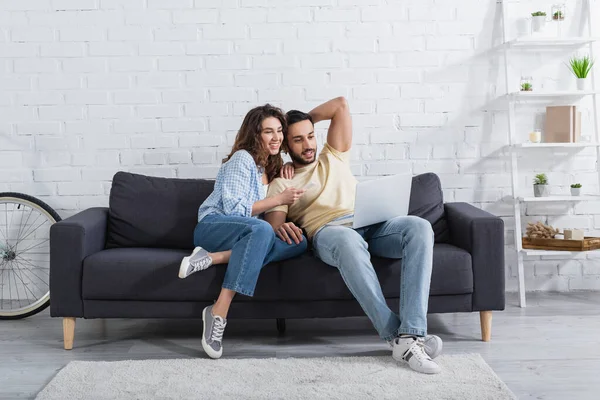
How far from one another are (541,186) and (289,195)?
1.56 metres

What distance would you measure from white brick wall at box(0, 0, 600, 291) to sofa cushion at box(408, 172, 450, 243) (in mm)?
399

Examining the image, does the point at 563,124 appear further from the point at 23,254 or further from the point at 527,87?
the point at 23,254

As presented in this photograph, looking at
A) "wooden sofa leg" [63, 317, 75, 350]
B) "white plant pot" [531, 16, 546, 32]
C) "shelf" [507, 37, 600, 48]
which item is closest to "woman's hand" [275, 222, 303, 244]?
"wooden sofa leg" [63, 317, 75, 350]

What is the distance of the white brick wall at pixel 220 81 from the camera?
13.1 ft

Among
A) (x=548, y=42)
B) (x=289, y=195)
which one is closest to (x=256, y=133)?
(x=289, y=195)

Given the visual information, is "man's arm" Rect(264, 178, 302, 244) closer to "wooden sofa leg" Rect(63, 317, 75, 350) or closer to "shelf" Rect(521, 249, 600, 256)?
"wooden sofa leg" Rect(63, 317, 75, 350)

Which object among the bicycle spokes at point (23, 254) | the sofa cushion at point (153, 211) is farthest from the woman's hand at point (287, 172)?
the bicycle spokes at point (23, 254)

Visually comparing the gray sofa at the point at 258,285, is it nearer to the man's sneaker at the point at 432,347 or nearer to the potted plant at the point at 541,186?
the man's sneaker at the point at 432,347

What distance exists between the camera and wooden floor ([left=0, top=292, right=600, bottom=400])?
8.89ft

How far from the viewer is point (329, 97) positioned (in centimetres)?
402

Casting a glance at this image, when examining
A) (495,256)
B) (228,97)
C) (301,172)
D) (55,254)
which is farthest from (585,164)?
(55,254)

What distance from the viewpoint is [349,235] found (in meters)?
3.00

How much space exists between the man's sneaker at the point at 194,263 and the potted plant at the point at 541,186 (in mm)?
1912

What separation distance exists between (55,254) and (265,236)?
920 millimetres
